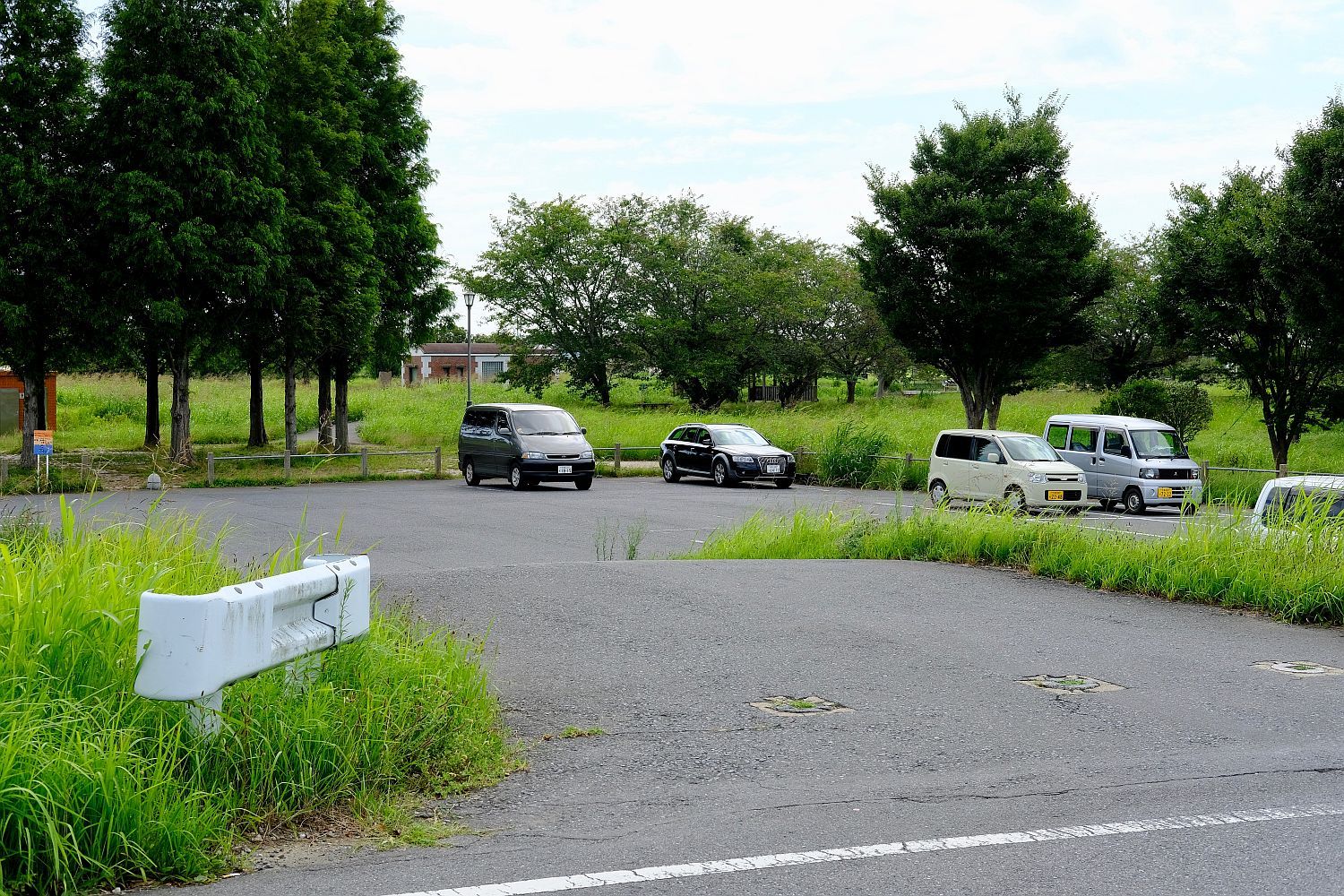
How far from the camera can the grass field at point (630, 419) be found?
3206 cm

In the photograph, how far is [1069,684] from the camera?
22.7 ft

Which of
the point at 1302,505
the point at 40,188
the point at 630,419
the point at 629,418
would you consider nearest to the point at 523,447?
the point at 40,188

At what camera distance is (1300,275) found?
21906mm

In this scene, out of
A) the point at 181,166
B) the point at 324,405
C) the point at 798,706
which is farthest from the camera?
the point at 324,405

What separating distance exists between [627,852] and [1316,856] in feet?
8.50

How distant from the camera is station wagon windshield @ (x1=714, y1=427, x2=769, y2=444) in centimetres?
2856

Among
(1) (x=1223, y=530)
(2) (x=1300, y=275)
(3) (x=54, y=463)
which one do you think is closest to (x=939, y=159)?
(2) (x=1300, y=275)

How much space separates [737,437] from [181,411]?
14752 mm

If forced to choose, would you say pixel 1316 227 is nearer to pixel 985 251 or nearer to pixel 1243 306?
pixel 1243 306

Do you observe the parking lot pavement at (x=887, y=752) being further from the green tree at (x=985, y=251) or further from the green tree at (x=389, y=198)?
the green tree at (x=389, y=198)

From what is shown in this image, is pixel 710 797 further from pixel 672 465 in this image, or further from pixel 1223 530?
pixel 672 465

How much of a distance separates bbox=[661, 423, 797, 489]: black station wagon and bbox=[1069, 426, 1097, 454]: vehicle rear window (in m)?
6.85

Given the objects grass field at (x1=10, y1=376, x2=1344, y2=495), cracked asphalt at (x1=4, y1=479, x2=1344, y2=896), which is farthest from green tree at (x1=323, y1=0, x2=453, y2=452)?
cracked asphalt at (x1=4, y1=479, x2=1344, y2=896)

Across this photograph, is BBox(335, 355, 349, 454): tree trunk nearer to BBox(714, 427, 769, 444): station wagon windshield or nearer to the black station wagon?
the black station wagon
